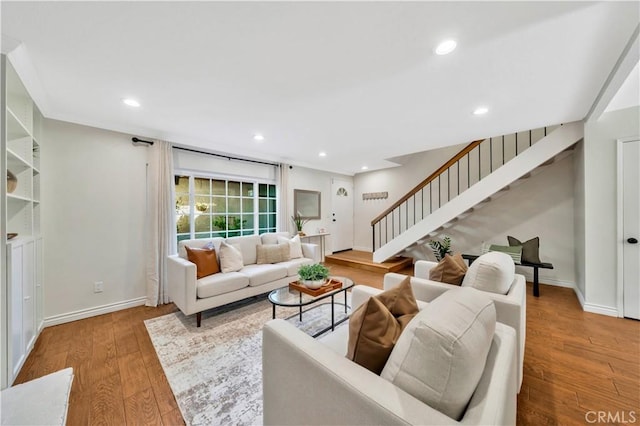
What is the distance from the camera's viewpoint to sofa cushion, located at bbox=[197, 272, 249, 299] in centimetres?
262

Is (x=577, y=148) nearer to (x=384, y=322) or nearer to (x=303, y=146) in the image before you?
(x=303, y=146)

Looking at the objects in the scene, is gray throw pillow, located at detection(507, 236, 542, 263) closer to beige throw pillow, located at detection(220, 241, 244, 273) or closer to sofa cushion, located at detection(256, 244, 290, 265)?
sofa cushion, located at detection(256, 244, 290, 265)

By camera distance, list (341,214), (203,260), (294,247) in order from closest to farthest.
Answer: (203,260) → (294,247) → (341,214)

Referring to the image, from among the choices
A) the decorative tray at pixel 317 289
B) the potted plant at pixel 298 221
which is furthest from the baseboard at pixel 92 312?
the potted plant at pixel 298 221

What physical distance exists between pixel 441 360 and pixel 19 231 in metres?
3.49

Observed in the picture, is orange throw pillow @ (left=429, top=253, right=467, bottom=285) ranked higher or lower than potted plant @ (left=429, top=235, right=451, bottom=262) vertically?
higher

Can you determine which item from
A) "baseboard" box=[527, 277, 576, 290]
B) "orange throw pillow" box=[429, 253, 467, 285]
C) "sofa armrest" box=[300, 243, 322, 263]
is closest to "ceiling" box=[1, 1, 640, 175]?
"orange throw pillow" box=[429, 253, 467, 285]

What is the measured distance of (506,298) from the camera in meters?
1.59

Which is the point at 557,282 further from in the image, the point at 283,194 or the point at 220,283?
the point at 220,283

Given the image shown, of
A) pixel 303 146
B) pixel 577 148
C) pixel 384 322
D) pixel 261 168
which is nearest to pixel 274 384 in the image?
pixel 384 322

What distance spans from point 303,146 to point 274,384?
336cm

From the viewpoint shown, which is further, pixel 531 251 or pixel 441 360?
pixel 531 251

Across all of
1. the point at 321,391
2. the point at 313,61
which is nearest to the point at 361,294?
the point at 321,391

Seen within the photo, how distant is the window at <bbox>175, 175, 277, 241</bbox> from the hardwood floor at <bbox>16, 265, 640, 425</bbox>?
1423mm
